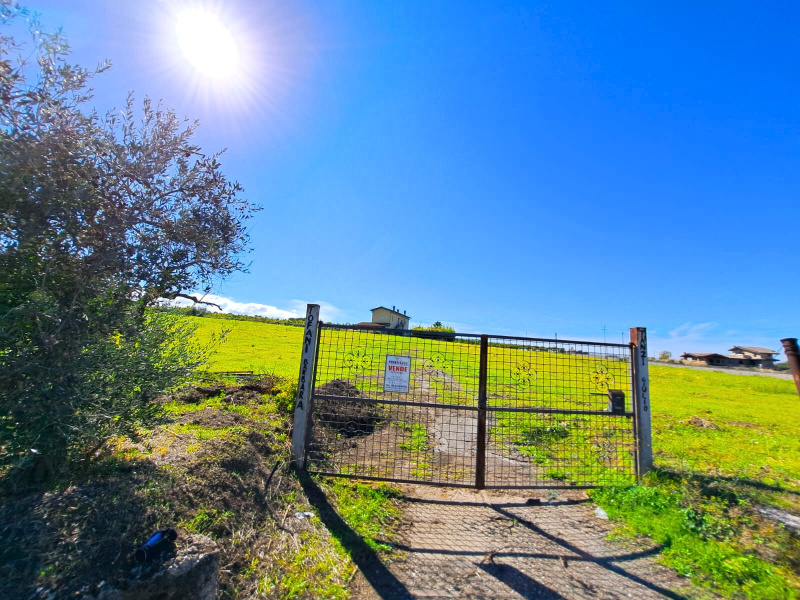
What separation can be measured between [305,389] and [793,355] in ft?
19.3

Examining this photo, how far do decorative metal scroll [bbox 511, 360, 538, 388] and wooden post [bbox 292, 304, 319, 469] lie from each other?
331 cm

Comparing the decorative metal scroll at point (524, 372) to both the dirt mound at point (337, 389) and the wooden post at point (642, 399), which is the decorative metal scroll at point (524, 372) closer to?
the wooden post at point (642, 399)

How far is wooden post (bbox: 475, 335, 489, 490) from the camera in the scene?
16.6 feet

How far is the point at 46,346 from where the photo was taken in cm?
265

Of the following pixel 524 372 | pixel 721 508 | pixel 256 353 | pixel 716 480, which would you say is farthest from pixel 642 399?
pixel 256 353

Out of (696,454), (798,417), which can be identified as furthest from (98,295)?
(798,417)

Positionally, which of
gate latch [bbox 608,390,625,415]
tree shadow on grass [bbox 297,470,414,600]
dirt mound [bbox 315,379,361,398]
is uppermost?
gate latch [bbox 608,390,625,415]

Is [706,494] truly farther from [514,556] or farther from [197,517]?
[197,517]

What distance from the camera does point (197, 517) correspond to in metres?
2.94

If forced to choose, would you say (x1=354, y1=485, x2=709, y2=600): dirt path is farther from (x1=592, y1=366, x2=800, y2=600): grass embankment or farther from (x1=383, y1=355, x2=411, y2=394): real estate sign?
(x1=383, y1=355, x2=411, y2=394): real estate sign

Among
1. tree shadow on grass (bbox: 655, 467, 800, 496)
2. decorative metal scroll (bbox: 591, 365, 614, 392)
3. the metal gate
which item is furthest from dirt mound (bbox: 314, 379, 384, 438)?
tree shadow on grass (bbox: 655, 467, 800, 496)

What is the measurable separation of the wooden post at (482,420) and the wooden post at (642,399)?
2.72 metres

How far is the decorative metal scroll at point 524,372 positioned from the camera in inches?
225

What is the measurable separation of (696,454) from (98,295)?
32.7 ft
